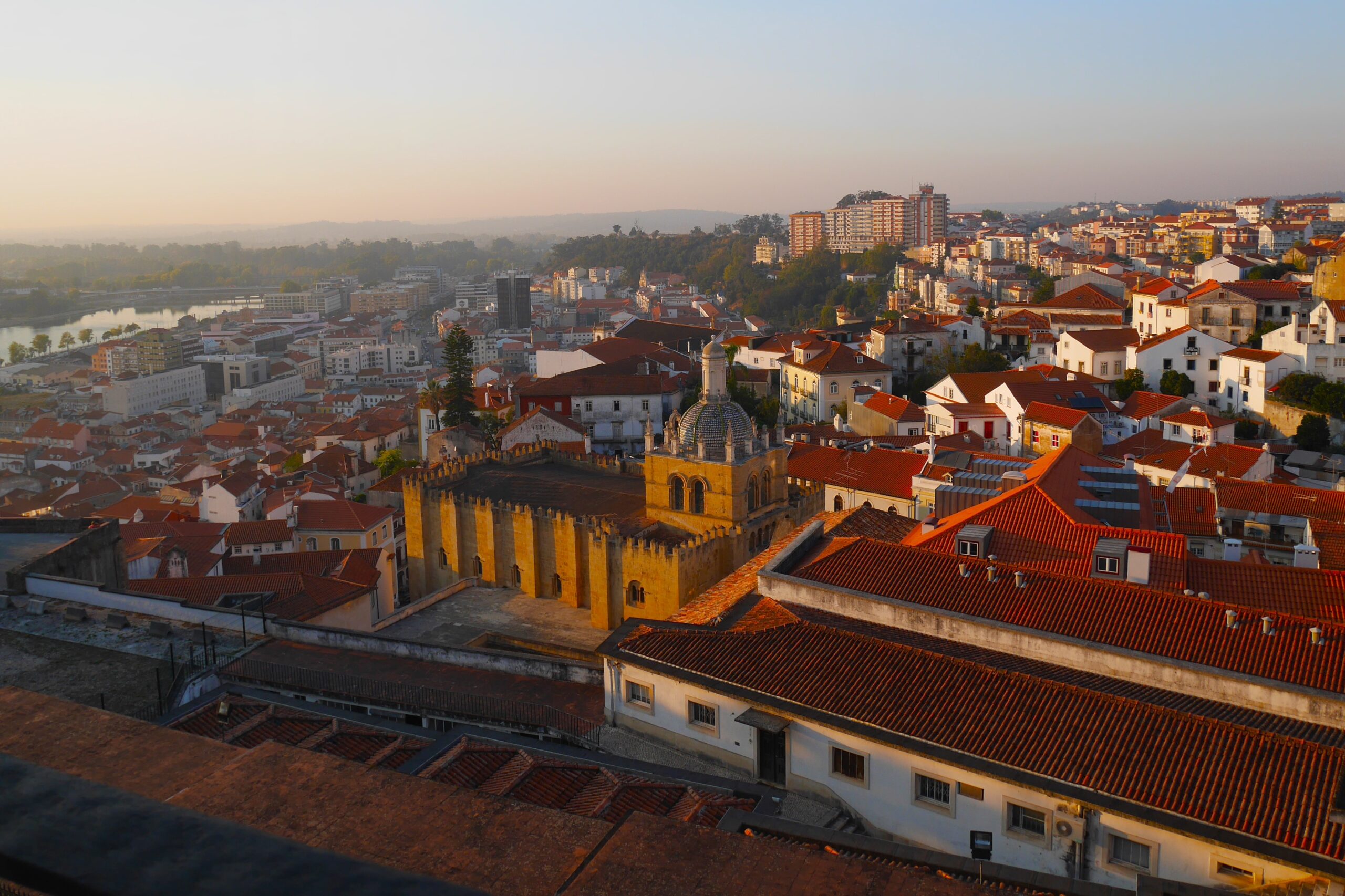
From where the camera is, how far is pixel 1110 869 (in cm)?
930

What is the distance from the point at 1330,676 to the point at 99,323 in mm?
164887

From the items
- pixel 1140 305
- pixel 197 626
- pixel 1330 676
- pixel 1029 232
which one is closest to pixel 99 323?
pixel 1029 232

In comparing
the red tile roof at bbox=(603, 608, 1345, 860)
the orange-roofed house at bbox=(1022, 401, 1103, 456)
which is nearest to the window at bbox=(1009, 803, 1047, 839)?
the red tile roof at bbox=(603, 608, 1345, 860)

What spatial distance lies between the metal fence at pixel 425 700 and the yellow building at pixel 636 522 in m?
6.75

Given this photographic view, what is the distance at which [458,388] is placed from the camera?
4697cm

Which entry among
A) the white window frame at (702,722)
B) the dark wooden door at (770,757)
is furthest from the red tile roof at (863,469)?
the dark wooden door at (770,757)

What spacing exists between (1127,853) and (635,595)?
12665 millimetres

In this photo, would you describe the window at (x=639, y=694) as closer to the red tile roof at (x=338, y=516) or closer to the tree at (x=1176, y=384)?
the red tile roof at (x=338, y=516)

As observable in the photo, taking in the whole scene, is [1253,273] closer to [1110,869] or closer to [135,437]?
[1110,869]

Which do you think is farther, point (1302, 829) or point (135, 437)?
point (135, 437)

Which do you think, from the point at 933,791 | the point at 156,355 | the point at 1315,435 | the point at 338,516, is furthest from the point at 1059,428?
the point at 156,355

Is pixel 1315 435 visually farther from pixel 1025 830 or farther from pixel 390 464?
pixel 390 464

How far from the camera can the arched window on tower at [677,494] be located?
863 inches

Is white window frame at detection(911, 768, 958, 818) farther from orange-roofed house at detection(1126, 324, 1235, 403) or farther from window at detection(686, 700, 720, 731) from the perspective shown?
orange-roofed house at detection(1126, 324, 1235, 403)
